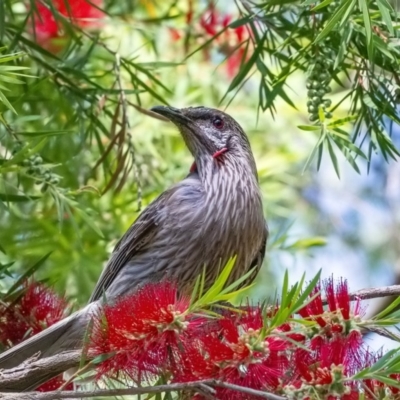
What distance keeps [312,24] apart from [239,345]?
1.45 meters

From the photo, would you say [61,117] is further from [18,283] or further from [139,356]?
[139,356]

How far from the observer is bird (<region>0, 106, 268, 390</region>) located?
376 cm

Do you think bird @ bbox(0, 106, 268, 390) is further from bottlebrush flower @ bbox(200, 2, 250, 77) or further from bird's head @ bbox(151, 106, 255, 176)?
bottlebrush flower @ bbox(200, 2, 250, 77)

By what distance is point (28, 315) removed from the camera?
3.28m

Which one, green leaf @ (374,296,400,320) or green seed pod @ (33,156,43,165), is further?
green seed pod @ (33,156,43,165)

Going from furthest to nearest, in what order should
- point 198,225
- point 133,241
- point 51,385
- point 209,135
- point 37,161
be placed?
point 209,135 → point 133,241 → point 198,225 → point 37,161 → point 51,385

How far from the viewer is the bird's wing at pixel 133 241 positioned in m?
3.97

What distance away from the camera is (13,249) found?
4.23m

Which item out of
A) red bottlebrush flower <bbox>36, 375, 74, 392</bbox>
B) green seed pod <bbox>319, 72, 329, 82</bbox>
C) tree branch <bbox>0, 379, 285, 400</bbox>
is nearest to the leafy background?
green seed pod <bbox>319, 72, 329, 82</bbox>

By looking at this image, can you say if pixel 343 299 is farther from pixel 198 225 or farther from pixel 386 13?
pixel 198 225

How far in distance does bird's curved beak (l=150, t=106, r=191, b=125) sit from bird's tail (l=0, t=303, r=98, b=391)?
895 millimetres

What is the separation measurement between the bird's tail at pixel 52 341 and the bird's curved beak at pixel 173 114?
895mm

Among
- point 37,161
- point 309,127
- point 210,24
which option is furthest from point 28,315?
point 210,24

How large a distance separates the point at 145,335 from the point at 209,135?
6.53 feet
